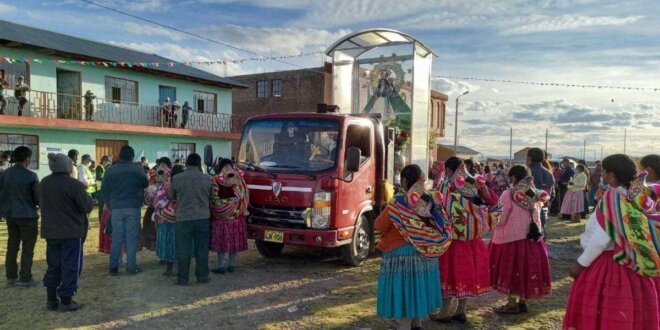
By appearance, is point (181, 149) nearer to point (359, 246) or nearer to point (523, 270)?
point (359, 246)

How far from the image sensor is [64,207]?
5.39 metres

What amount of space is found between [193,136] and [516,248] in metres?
20.2

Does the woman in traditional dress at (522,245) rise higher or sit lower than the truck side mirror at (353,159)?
lower

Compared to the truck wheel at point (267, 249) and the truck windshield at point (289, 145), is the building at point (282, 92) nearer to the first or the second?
the truck wheel at point (267, 249)

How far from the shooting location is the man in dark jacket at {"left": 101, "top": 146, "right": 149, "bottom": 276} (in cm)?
685

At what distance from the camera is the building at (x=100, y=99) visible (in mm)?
16922

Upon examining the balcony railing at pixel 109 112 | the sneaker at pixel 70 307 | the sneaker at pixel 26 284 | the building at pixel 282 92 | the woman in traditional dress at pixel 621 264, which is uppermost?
the building at pixel 282 92

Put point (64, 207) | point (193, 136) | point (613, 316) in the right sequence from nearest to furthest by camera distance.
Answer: point (613, 316), point (64, 207), point (193, 136)

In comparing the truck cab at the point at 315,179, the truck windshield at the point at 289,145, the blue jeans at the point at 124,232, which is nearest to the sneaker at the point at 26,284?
the blue jeans at the point at 124,232

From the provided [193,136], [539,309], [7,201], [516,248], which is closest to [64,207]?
[7,201]

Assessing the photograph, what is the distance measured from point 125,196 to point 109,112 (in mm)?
14755

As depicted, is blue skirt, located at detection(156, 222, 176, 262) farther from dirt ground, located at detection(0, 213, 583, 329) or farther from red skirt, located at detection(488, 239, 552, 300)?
red skirt, located at detection(488, 239, 552, 300)

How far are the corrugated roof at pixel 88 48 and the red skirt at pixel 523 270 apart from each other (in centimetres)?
1676

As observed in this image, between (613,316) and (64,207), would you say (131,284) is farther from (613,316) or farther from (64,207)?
(613,316)
